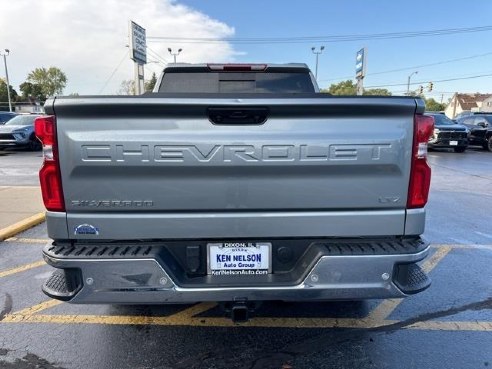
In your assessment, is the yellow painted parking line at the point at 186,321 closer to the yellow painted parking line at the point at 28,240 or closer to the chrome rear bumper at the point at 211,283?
the chrome rear bumper at the point at 211,283

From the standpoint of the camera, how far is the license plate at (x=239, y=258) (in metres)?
2.57

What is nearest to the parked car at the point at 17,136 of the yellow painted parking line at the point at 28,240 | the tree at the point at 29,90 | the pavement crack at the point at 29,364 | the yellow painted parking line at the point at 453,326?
the yellow painted parking line at the point at 28,240

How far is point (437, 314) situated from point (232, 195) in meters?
2.33

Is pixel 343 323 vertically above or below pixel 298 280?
below

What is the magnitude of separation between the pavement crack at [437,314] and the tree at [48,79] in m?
123

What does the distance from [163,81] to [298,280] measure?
314 centimetres

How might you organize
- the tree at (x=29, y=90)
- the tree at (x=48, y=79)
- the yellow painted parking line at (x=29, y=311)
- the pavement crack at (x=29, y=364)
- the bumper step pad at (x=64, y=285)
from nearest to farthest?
the bumper step pad at (x=64, y=285) → the pavement crack at (x=29, y=364) → the yellow painted parking line at (x=29, y=311) → the tree at (x=29, y=90) → the tree at (x=48, y=79)

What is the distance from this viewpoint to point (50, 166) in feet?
7.92

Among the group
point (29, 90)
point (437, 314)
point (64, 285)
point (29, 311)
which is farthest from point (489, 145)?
point (29, 90)

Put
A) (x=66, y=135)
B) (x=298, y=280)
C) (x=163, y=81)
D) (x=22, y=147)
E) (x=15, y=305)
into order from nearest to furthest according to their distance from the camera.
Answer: (x=66, y=135), (x=298, y=280), (x=15, y=305), (x=163, y=81), (x=22, y=147)

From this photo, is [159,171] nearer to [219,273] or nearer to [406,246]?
[219,273]

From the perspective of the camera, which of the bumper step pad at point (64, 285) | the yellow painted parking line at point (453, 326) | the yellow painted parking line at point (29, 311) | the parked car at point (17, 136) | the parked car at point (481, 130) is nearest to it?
the bumper step pad at point (64, 285)

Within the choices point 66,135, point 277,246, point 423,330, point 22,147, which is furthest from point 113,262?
point 22,147

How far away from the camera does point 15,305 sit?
3725mm
